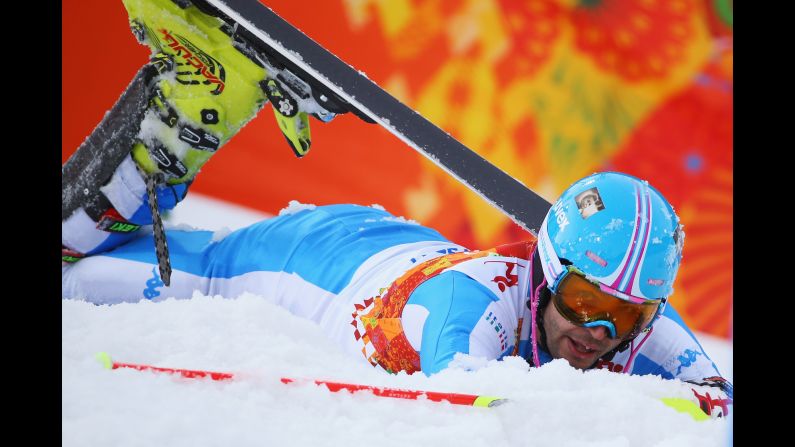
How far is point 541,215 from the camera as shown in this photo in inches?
75.6

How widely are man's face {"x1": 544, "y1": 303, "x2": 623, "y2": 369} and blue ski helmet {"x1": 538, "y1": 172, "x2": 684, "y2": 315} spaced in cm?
6

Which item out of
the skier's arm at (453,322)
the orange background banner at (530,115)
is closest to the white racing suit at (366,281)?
the skier's arm at (453,322)

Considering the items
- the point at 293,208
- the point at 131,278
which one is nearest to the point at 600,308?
the point at 293,208

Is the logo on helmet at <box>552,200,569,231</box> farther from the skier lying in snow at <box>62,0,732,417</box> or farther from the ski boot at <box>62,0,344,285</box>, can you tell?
the ski boot at <box>62,0,344,285</box>

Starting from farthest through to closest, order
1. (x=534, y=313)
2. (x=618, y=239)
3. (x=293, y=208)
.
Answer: (x=293, y=208) < (x=534, y=313) < (x=618, y=239)

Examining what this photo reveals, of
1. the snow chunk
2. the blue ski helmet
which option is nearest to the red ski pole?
the blue ski helmet

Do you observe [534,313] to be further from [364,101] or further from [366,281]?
[364,101]

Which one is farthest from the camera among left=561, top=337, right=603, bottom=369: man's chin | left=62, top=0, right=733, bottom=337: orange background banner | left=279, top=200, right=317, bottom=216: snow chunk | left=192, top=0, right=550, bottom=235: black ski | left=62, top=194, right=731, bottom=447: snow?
left=62, top=0, right=733, bottom=337: orange background banner

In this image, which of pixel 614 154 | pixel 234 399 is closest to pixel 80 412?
pixel 234 399

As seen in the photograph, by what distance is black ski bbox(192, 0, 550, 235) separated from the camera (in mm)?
1938

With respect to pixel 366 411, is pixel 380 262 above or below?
above

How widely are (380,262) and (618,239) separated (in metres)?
0.67

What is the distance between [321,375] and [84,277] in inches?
43.4

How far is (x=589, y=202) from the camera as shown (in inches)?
58.9
